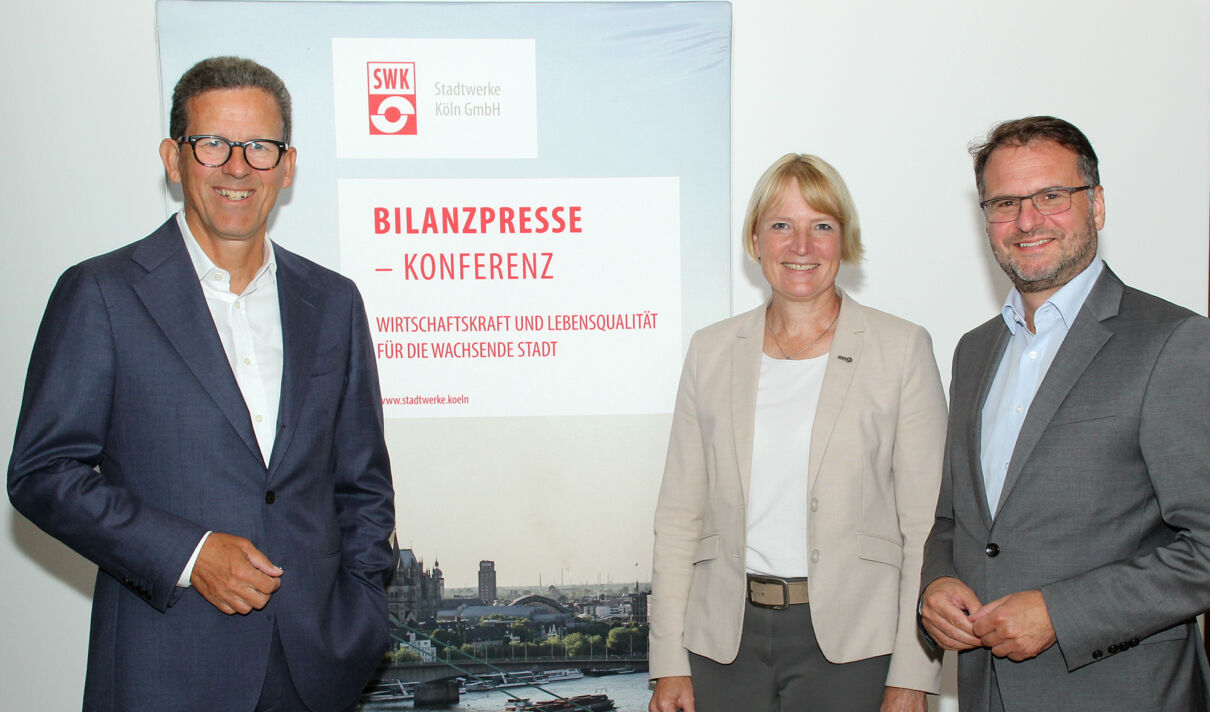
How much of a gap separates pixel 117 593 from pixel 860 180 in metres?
2.45

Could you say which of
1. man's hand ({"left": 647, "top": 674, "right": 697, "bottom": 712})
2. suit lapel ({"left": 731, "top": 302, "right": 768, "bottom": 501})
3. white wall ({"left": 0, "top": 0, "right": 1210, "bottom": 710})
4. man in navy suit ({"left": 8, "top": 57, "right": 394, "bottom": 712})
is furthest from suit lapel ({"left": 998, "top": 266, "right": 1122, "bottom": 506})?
man in navy suit ({"left": 8, "top": 57, "right": 394, "bottom": 712})

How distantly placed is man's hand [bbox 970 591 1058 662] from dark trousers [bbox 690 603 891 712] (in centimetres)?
40

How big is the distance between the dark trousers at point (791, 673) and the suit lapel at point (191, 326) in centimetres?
116

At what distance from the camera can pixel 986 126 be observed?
116 inches

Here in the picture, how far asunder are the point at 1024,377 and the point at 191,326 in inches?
66.2

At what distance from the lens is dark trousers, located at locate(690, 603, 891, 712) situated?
1.97 meters

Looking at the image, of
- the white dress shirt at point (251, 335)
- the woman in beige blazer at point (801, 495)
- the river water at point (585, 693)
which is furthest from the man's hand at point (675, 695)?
the white dress shirt at point (251, 335)

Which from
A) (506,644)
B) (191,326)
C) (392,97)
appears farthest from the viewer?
(506,644)

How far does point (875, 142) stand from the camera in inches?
116

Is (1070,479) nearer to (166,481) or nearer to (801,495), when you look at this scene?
(801,495)

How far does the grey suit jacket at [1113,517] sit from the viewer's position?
155 cm

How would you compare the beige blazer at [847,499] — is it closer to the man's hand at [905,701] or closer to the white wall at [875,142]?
the man's hand at [905,701]

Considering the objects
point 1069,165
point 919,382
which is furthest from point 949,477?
point 1069,165

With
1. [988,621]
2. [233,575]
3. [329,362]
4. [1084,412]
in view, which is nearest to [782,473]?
[988,621]
